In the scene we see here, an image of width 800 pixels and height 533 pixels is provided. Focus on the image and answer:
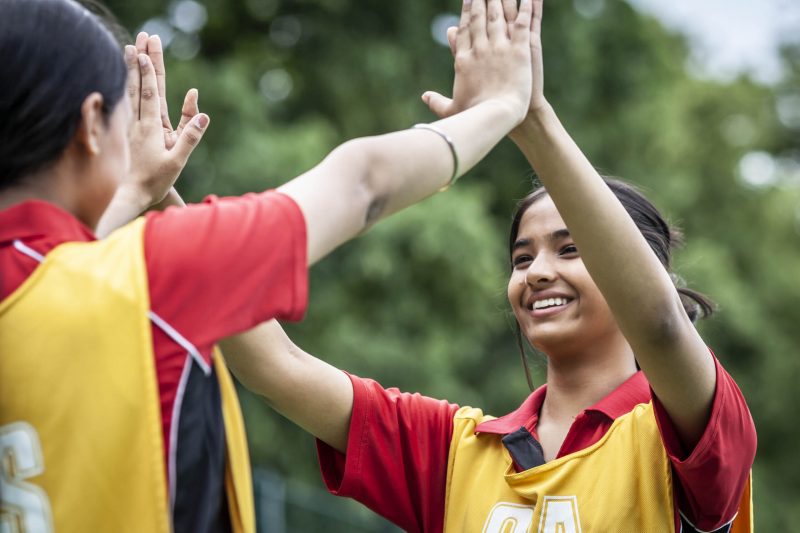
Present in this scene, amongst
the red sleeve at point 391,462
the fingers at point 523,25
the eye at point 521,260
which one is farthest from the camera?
the eye at point 521,260

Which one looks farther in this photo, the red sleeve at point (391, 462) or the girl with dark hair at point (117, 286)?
the red sleeve at point (391, 462)

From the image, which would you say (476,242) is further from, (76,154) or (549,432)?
(76,154)

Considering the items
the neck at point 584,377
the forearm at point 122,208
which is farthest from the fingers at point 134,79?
the neck at point 584,377

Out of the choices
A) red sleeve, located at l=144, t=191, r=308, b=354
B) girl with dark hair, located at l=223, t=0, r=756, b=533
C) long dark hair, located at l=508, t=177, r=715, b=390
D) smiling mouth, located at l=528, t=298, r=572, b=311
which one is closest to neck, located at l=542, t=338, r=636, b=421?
girl with dark hair, located at l=223, t=0, r=756, b=533

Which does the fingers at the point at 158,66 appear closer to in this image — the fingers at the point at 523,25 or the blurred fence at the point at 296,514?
the fingers at the point at 523,25

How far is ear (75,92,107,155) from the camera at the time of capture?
5.73 ft

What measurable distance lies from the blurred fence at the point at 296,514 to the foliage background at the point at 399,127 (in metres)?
0.37

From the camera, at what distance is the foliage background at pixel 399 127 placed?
34.6 feet

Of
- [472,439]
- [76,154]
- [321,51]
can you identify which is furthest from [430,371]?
[76,154]

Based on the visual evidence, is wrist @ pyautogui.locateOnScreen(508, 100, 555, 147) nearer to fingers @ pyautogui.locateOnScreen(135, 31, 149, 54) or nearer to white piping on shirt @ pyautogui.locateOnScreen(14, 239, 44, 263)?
fingers @ pyautogui.locateOnScreen(135, 31, 149, 54)

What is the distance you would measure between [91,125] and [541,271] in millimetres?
1438

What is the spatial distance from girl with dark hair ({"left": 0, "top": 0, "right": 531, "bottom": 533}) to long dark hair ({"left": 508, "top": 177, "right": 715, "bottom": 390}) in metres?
1.21

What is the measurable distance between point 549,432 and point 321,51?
32.9 ft

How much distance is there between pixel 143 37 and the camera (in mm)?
2578
